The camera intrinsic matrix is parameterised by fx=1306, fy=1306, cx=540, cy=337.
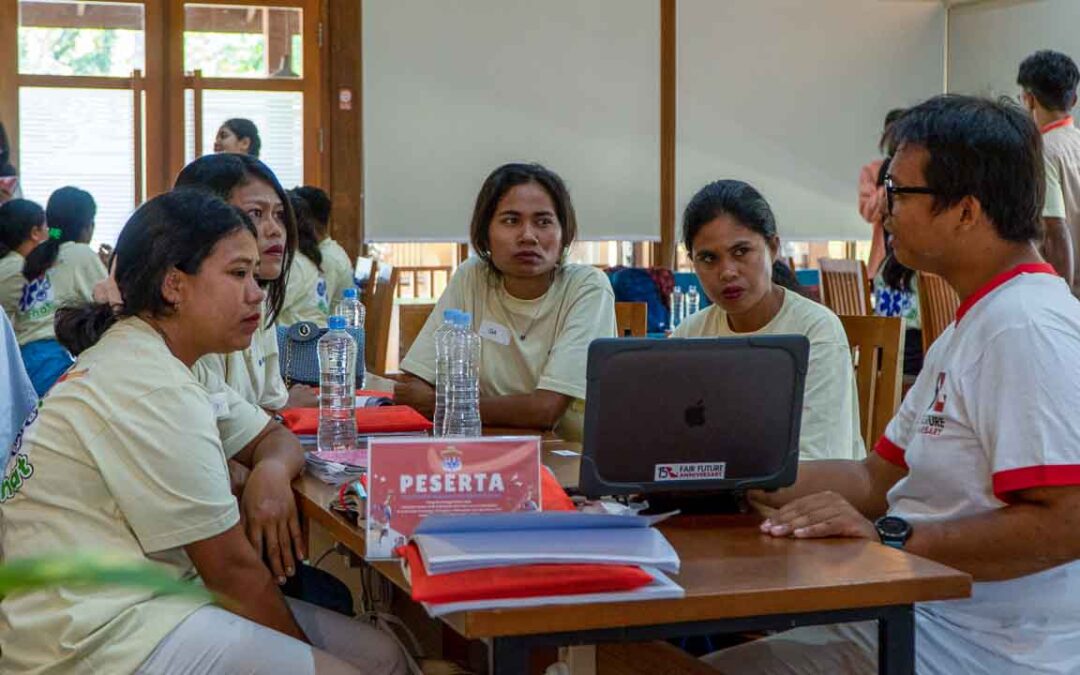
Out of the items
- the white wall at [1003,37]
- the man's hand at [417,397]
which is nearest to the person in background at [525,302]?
the man's hand at [417,397]

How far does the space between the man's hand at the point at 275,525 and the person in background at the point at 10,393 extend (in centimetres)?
80

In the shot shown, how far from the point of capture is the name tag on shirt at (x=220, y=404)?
7.08ft

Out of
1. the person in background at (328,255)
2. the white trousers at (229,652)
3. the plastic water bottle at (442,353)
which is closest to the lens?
the white trousers at (229,652)

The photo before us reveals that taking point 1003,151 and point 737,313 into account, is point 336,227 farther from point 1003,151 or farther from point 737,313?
point 1003,151

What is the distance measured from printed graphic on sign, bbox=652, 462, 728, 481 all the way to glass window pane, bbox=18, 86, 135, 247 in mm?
5844

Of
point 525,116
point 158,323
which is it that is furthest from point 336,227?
point 158,323

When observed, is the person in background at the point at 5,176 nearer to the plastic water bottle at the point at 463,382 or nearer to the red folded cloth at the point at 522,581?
the plastic water bottle at the point at 463,382

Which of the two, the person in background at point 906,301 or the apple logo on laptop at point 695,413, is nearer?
the apple logo on laptop at point 695,413

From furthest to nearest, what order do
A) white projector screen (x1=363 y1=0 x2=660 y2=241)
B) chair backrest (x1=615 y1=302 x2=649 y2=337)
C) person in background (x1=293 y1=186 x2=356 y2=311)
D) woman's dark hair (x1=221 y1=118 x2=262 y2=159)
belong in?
white projector screen (x1=363 y1=0 x2=660 y2=241) → woman's dark hair (x1=221 y1=118 x2=262 y2=159) → person in background (x1=293 y1=186 x2=356 y2=311) → chair backrest (x1=615 y1=302 x2=649 y2=337)

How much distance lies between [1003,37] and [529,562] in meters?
7.61

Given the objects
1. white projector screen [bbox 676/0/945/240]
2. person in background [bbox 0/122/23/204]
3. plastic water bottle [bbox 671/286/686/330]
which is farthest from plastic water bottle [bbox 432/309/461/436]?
white projector screen [bbox 676/0/945/240]

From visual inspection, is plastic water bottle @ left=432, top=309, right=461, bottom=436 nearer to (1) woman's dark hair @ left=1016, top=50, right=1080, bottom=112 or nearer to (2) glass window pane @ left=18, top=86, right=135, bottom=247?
(1) woman's dark hair @ left=1016, top=50, right=1080, bottom=112

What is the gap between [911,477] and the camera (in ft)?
5.87

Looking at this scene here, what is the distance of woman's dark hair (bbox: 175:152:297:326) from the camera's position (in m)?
2.73
